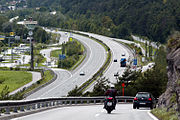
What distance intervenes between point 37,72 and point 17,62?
35371 millimetres

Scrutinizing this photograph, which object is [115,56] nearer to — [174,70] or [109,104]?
[174,70]

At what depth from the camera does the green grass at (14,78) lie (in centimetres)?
10331

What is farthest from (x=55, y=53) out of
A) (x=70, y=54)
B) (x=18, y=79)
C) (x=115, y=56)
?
(x=18, y=79)

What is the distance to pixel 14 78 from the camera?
11550 cm

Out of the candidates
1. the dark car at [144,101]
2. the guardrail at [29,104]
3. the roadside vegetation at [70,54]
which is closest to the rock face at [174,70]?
the dark car at [144,101]

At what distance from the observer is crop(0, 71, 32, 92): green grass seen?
103 meters

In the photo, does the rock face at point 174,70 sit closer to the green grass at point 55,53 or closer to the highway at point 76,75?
the highway at point 76,75

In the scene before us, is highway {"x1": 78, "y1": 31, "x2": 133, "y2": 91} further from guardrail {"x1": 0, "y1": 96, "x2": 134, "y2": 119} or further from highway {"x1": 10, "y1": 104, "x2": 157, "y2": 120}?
highway {"x1": 10, "y1": 104, "x2": 157, "y2": 120}

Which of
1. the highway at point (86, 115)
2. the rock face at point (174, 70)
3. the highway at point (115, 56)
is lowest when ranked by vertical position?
the highway at point (86, 115)

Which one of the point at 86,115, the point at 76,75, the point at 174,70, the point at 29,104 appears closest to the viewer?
the point at 86,115

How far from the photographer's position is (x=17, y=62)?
164 m

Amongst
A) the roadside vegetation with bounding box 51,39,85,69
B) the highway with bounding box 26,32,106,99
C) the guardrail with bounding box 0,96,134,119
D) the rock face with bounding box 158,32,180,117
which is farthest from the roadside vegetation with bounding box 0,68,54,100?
the rock face with bounding box 158,32,180,117

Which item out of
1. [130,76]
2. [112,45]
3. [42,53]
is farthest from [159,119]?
[42,53]

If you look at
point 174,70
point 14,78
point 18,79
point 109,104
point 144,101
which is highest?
point 14,78
